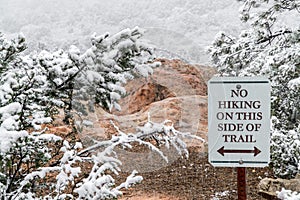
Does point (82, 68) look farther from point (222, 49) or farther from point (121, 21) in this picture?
point (121, 21)

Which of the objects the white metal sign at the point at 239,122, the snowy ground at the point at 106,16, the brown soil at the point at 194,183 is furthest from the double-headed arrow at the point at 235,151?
the snowy ground at the point at 106,16

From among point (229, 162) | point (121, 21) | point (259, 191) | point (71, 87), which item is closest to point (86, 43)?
point (71, 87)

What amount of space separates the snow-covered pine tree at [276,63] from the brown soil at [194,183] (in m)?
0.53

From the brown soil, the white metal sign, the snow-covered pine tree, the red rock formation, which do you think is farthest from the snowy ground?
→ the red rock formation

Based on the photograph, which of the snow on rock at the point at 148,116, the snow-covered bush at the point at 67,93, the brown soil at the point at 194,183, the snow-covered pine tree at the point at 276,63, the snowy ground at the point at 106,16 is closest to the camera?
the snow-covered bush at the point at 67,93

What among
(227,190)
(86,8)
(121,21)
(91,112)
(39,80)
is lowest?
(227,190)

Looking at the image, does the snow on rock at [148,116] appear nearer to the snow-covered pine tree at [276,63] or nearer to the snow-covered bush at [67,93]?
the snow-covered bush at [67,93]

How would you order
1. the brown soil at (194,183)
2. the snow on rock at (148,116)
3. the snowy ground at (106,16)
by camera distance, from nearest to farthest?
the snow on rock at (148,116)
the brown soil at (194,183)
the snowy ground at (106,16)

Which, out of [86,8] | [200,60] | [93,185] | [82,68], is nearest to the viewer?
[82,68]

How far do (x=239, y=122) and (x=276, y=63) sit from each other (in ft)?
7.83

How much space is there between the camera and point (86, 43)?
1.96m

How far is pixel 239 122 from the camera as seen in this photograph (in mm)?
2367

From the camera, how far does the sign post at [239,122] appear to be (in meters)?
2.38

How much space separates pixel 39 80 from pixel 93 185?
0.45 m
